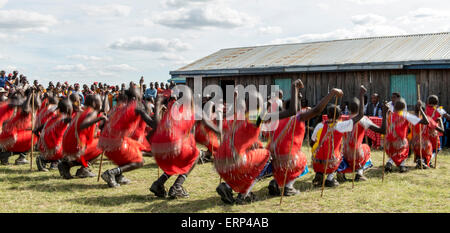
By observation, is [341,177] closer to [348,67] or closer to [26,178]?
[26,178]

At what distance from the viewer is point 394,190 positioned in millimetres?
6789

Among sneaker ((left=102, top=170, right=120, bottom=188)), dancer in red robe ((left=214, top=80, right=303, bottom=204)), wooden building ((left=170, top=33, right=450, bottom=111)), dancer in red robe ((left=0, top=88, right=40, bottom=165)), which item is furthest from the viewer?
wooden building ((left=170, top=33, right=450, bottom=111))

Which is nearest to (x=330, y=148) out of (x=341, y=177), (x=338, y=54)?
(x=341, y=177)

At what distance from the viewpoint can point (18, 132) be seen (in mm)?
9266

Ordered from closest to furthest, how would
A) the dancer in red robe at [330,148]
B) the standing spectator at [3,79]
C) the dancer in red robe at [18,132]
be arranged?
the dancer in red robe at [330,148]
the dancer in red robe at [18,132]
the standing spectator at [3,79]

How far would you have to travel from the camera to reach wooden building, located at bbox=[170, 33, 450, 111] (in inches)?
551

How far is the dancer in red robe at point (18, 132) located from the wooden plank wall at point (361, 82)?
35.7 ft

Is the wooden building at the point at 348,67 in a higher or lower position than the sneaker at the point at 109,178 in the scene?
higher

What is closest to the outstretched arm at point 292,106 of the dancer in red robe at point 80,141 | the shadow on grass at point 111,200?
the shadow on grass at point 111,200

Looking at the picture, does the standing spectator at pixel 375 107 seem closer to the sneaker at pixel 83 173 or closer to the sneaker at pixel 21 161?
the sneaker at pixel 83 173

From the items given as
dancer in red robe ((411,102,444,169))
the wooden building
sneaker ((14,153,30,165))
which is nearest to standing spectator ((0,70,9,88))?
the wooden building

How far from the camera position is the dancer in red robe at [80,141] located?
7475 mm

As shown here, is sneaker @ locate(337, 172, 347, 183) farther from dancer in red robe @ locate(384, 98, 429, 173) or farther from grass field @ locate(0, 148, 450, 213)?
dancer in red robe @ locate(384, 98, 429, 173)

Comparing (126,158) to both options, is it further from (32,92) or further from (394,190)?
(394,190)
